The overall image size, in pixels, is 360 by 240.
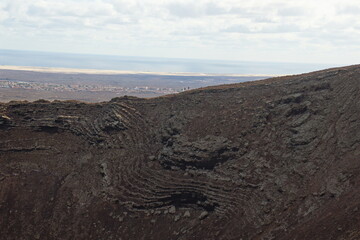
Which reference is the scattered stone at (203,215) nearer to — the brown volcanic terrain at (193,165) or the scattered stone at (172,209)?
the brown volcanic terrain at (193,165)

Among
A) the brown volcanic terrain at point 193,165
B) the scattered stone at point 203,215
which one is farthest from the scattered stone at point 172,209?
the scattered stone at point 203,215

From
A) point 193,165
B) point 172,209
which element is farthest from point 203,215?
point 193,165

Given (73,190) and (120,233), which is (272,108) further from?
(73,190)

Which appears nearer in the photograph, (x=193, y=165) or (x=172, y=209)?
(x=172, y=209)

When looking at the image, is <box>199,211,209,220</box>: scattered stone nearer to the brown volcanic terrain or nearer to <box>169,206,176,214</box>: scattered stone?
the brown volcanic terrain

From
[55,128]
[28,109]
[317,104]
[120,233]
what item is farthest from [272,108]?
[28,109]

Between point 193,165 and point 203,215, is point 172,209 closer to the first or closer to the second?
point 203,215

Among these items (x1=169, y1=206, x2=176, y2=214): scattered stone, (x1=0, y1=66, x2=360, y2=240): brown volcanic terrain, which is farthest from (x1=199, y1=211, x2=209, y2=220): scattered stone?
(x1=169, y1=206, x2=176, y2=214): scattered stone

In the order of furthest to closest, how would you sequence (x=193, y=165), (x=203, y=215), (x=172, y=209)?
(x=193, y=165) → (x=172, y=209) → (x=203, y=215)
